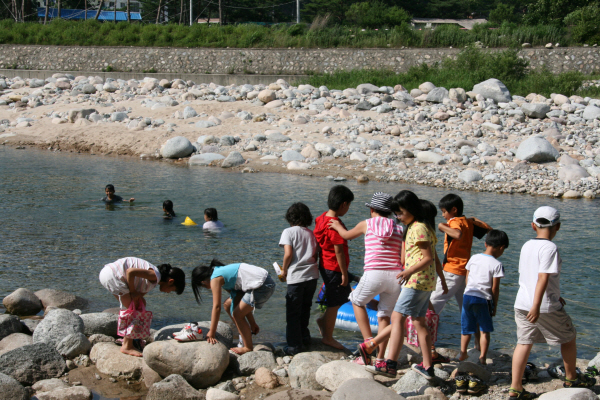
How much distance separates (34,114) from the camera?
22.9m

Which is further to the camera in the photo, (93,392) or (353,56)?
(353,56)

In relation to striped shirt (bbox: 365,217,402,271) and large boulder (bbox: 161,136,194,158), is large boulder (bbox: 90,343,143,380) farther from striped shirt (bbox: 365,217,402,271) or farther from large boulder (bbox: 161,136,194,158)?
large boulder (bbox: 161,136,194,158)

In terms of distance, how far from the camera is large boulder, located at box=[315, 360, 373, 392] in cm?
457

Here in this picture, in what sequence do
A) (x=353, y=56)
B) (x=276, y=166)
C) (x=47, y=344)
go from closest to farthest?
(x=47, y=344), (x=276, y=166), (x=353, y=56)

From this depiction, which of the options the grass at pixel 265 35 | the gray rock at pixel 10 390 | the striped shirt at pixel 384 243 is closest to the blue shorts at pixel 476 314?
the striped shirt at pixel 384 243

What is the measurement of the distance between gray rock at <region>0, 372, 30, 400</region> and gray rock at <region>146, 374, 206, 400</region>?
0.93m

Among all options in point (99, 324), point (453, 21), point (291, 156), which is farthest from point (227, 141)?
point (453, 21)

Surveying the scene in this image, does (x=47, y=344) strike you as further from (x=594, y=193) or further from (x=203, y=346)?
(x=594, y=193)

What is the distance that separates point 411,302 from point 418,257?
351 millimetres

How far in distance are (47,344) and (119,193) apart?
8.24m

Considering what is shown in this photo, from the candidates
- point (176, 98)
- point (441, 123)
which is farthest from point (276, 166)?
point (176, 98)

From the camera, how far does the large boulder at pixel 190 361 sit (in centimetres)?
487

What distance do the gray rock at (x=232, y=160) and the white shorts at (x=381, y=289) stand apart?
1204 cm

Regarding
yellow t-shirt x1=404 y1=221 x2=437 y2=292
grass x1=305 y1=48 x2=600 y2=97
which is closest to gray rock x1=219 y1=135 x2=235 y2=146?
grass x1=305 y1=48 x2=600 y2=97
